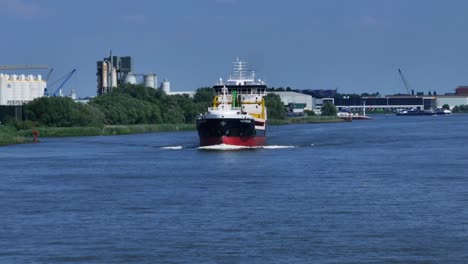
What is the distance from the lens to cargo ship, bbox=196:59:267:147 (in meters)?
75.9

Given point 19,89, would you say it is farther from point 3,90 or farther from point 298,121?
point 298,121

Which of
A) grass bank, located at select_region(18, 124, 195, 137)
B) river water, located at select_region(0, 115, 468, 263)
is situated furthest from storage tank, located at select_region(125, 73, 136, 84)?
river water, located at select_region(0, 115, 468, 263)

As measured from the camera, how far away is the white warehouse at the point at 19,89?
134m

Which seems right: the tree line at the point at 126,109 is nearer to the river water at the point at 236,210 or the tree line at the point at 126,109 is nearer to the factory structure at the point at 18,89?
the factory structure at the point at 18,89

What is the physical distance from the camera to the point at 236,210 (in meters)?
36.8

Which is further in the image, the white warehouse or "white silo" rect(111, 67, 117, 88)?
"white silo" rect(111, 67, 117, 88)

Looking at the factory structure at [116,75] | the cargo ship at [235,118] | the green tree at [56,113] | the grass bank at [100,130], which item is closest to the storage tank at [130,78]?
the factory structure at [116,75]

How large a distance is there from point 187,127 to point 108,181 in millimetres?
83130

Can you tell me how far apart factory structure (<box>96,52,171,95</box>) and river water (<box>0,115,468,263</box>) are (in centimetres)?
10818

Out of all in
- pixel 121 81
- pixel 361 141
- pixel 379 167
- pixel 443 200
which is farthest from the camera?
pixel 121 81

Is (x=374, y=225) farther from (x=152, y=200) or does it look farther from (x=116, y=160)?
(x=116, y=160)

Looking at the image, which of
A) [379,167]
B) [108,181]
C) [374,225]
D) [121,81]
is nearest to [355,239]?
[374,225]

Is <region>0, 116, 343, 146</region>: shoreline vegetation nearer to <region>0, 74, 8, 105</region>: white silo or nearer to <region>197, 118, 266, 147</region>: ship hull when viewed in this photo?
<region>0, 74, 8, 105</region>: white silo

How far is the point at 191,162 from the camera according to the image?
62125 mm
